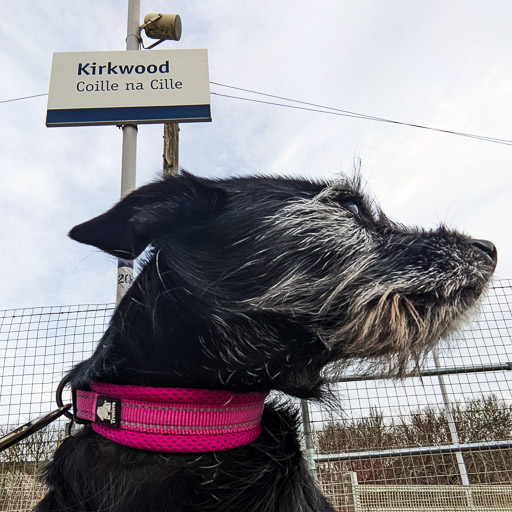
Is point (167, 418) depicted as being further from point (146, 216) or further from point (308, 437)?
point (308, 437)

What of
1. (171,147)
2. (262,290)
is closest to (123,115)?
(171,147)

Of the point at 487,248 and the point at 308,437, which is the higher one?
the point at 487,248

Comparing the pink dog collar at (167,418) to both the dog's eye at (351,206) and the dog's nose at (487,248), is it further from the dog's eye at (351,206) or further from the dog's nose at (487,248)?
the dog's nose at (487,248)

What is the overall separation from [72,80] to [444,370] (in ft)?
12.4

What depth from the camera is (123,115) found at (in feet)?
11.4

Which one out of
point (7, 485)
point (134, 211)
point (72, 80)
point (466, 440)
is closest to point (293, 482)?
point (134, 211)

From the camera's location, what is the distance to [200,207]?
5.46ft

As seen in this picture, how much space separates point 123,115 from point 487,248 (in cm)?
294

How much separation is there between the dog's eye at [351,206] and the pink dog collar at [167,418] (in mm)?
983

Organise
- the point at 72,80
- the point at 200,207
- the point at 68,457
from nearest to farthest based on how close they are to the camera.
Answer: the point at 68,457 → the point at 200,207 → the point at 72,80

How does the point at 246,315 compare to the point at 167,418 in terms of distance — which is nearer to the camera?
the point at 167,418

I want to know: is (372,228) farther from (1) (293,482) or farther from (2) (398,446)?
(2) (398,446)

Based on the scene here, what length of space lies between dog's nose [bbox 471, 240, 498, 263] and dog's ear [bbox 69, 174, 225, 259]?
1.04 metres

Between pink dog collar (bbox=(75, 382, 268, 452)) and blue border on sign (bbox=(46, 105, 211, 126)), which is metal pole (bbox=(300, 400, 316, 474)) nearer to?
pink dog collar (bbox=(75, 382, 268, 452))
